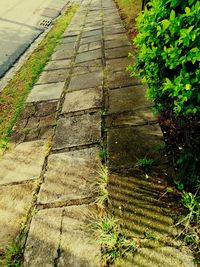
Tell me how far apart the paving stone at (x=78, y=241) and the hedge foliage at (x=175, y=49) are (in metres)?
1.17

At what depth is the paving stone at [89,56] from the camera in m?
5.81

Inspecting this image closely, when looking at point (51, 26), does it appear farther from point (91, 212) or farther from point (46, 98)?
point (91, 212)

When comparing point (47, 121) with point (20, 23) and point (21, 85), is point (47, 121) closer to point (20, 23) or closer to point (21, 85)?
point (21, 85)

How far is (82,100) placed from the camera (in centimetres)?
427

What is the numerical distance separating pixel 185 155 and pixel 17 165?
1.76 meters

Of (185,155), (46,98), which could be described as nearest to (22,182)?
(185,155)

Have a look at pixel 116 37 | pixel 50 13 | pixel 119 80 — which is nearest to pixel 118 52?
pixel 116 37

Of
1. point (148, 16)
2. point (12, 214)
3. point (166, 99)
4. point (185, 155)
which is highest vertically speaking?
point (148, 16)

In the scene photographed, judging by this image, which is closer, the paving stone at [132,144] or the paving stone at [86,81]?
the paving stone at [132,144]

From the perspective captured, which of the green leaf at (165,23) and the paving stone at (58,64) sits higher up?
the green leaf at (165,23)

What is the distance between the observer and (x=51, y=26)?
30.1ft

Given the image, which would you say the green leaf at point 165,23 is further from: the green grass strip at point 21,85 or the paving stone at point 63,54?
the paving stone at point 63,54

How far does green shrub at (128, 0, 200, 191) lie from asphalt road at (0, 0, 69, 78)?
4094 millimetres

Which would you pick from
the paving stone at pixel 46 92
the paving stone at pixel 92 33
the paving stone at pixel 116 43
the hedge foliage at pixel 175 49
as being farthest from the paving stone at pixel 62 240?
the paving stone at pixel 92 33
